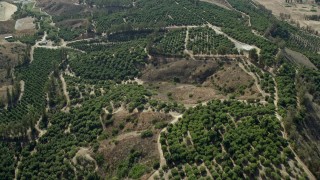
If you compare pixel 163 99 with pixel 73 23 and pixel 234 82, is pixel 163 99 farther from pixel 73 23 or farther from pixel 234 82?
pixel 73 23

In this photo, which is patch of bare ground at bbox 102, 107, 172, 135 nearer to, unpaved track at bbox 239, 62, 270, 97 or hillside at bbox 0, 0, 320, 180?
hillside at bbox 0, 0, 320, 180

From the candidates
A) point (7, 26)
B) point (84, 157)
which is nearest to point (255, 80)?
point (84, 157)

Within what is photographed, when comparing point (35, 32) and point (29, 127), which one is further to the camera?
point (35, 32)

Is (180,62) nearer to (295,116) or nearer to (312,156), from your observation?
(295,116)

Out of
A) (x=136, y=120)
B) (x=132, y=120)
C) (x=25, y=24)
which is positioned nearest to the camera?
(x=136, y=120)

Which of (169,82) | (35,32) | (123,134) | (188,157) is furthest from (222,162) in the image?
(35,32)

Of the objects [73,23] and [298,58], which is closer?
[298,58]

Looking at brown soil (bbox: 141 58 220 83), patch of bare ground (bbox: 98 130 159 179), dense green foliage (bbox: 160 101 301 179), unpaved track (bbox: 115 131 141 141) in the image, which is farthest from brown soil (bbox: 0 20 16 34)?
dense green foliage (bbox: 160 101 301 179)

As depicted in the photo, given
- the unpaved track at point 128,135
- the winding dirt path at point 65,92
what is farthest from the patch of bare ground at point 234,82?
the winding dirt path at point 65,92
